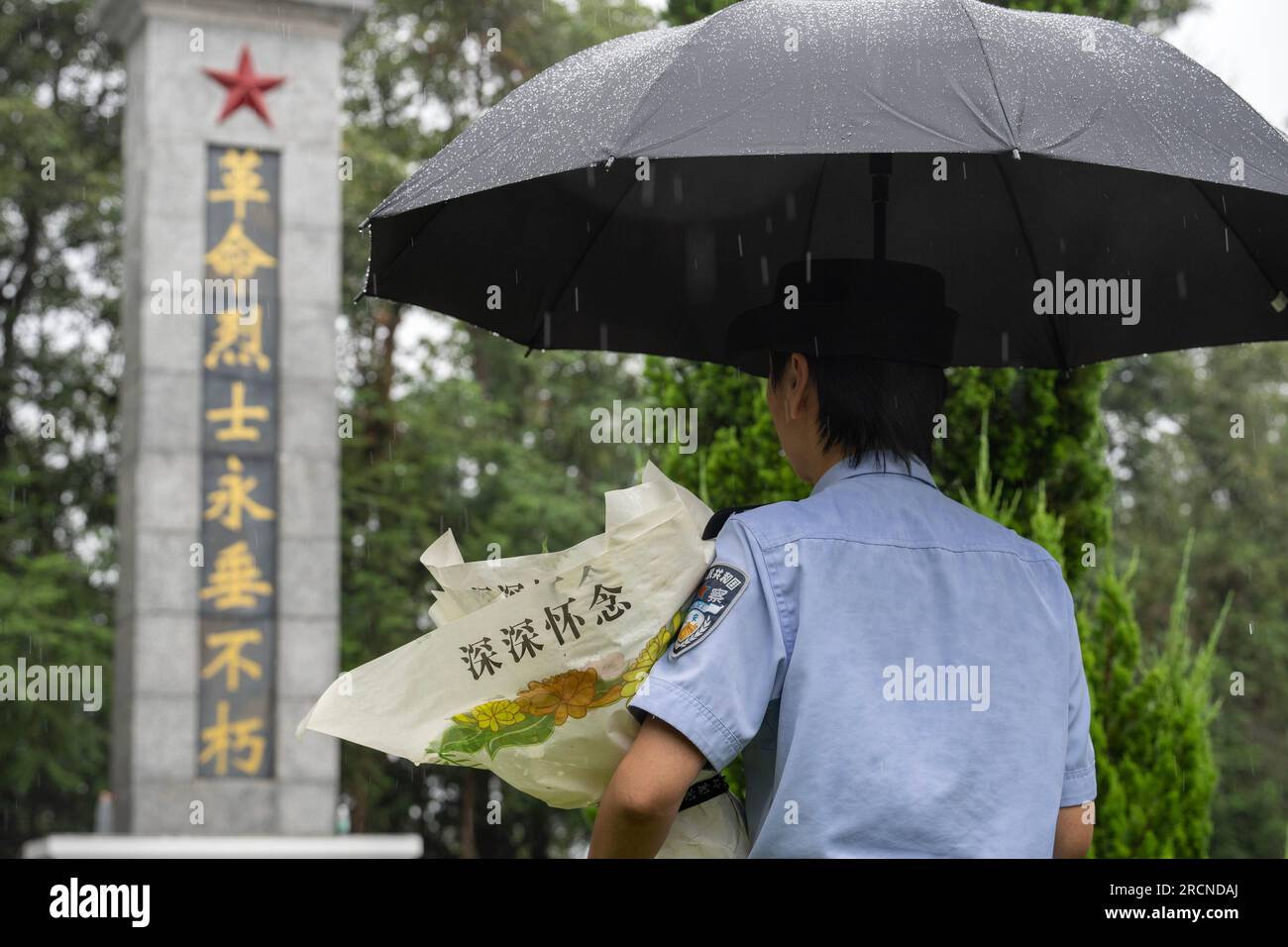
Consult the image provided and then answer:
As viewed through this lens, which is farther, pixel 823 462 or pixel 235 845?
pixel 235 845

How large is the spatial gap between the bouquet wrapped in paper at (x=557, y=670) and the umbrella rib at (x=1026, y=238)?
121 centimetres

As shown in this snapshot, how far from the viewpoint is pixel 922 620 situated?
223 centimetres

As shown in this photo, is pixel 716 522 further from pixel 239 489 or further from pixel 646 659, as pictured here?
pixel 239 489

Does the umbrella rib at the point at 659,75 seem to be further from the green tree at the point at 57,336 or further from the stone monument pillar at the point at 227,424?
the green tree at the point at 57,336

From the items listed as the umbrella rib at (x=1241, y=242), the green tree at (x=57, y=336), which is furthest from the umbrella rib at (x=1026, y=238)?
the green tree at (x=57, y=336)

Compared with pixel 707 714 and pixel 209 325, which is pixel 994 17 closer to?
pixel 707 714

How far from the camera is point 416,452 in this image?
20359mm

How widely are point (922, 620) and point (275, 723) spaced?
40.0 feet

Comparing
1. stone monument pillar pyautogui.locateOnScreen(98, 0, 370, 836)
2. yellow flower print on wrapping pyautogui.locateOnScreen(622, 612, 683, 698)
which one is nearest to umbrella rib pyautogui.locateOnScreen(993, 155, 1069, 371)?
yellow flower print on wrapping pyautogui.locateOnScreen(622, 612, 683, 698)

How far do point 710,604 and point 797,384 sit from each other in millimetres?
Result: 395

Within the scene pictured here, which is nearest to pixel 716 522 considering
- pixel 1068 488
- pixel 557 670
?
pixel 557 670

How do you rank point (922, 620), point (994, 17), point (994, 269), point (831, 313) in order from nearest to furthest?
point (922, 620) → point (831, 313) → point (994, 17) → point (994, 269)

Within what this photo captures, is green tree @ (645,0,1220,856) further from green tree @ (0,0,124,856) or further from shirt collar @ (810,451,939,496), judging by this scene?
green tree @ (0,0,124,856)
